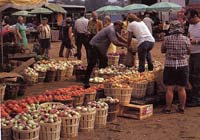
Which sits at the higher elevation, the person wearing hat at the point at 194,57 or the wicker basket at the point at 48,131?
the person wearing hat at the point at 194,57

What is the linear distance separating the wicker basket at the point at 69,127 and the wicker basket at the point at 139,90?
2.38 m

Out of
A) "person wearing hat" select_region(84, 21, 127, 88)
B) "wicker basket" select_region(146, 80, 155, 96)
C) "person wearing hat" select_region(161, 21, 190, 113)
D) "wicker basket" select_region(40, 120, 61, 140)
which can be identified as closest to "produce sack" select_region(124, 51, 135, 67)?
"person wearing hat" select_region(84, 21, 127, 88)

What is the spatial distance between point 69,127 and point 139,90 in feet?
8.48

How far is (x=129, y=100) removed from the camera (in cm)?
840

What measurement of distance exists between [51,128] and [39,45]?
11815 millimetres

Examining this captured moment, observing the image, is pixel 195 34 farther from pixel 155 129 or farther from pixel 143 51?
pixel 155 129

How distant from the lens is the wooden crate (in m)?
8.12

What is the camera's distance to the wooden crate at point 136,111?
812cm

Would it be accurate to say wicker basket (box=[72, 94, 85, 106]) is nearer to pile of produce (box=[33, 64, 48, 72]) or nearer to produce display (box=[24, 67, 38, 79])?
produce display (box=[24, 67, 38, 79])

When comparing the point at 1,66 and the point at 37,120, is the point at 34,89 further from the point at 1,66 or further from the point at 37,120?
the point at 37,120

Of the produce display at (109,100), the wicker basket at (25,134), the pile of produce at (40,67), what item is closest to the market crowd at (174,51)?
the produce display at (109,100)

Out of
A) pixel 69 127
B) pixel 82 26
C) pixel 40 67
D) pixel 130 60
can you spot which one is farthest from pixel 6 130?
pixel 82 26

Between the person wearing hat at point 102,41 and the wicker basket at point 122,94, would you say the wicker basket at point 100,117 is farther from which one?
the person wearing hat at point 102,41

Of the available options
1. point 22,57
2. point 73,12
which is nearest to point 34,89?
point 22,57
